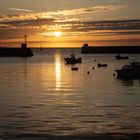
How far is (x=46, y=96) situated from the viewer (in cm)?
4119

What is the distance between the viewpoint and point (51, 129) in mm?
23391

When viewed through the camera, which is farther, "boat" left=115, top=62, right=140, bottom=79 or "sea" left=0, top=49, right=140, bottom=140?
"boat" left=115, top=62, right=140, bottom=79

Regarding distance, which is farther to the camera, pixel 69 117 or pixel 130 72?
pixel 130 72

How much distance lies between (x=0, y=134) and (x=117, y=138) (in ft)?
18.7

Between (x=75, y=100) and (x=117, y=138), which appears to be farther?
(x=75, y=100)

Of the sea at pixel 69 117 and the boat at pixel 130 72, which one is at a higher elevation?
the boat at pixel 130 72

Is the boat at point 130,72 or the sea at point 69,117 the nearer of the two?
the sea at point 69,117

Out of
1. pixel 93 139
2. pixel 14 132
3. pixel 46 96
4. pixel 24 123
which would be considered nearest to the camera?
pixel 93 139

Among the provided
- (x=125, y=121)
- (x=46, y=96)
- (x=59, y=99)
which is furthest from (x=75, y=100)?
(x=125, y=121)

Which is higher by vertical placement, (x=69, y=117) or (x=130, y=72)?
(x=130, y=72)

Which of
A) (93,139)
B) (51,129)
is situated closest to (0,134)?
(51,129)

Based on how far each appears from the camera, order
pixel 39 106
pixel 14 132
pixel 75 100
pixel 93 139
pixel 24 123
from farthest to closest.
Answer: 1. pixel 75 100
2. pixel 39 106
3. pixel 24 123
4. pixel 14 132
5. pixel 93 139

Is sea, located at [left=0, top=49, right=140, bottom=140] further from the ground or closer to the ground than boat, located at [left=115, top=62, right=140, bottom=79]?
closer to the ground

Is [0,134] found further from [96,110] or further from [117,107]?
[117,107]
